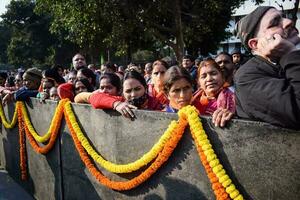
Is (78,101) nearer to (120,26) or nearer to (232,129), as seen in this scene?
(232,129)

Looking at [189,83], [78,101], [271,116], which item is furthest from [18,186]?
[271,116]

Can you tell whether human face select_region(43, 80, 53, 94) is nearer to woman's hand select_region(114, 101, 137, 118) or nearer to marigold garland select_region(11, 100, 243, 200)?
marigold garland select_region(11, 100, 243, 200)

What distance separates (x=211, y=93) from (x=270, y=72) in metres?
1.67

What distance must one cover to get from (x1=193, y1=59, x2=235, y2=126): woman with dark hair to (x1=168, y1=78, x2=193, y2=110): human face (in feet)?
0.47

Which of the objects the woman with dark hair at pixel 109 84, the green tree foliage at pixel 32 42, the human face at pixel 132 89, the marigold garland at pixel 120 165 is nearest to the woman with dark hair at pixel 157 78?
the woman with dark hair at pixel 109 84

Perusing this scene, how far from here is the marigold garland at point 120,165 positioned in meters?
2.77

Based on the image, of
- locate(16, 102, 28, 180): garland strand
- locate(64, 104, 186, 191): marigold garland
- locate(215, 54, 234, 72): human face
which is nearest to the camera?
Answer: locate(64, 104, 186, 191): marigold garland

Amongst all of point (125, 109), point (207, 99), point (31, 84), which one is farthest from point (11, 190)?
point (207, 99)

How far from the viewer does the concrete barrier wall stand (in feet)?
6.77

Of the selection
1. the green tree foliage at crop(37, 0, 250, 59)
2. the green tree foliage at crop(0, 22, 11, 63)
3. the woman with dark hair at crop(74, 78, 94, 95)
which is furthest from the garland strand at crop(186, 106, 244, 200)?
the green tree foliage at crop(0, 22, 11, 63)

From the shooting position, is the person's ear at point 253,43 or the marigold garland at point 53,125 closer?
the person's ear at point 253,43

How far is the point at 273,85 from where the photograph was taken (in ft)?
6.28

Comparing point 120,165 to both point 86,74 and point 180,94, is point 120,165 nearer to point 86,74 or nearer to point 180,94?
point 180,94

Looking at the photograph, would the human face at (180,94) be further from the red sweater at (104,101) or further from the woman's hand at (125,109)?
the red sweater at (104,101)
